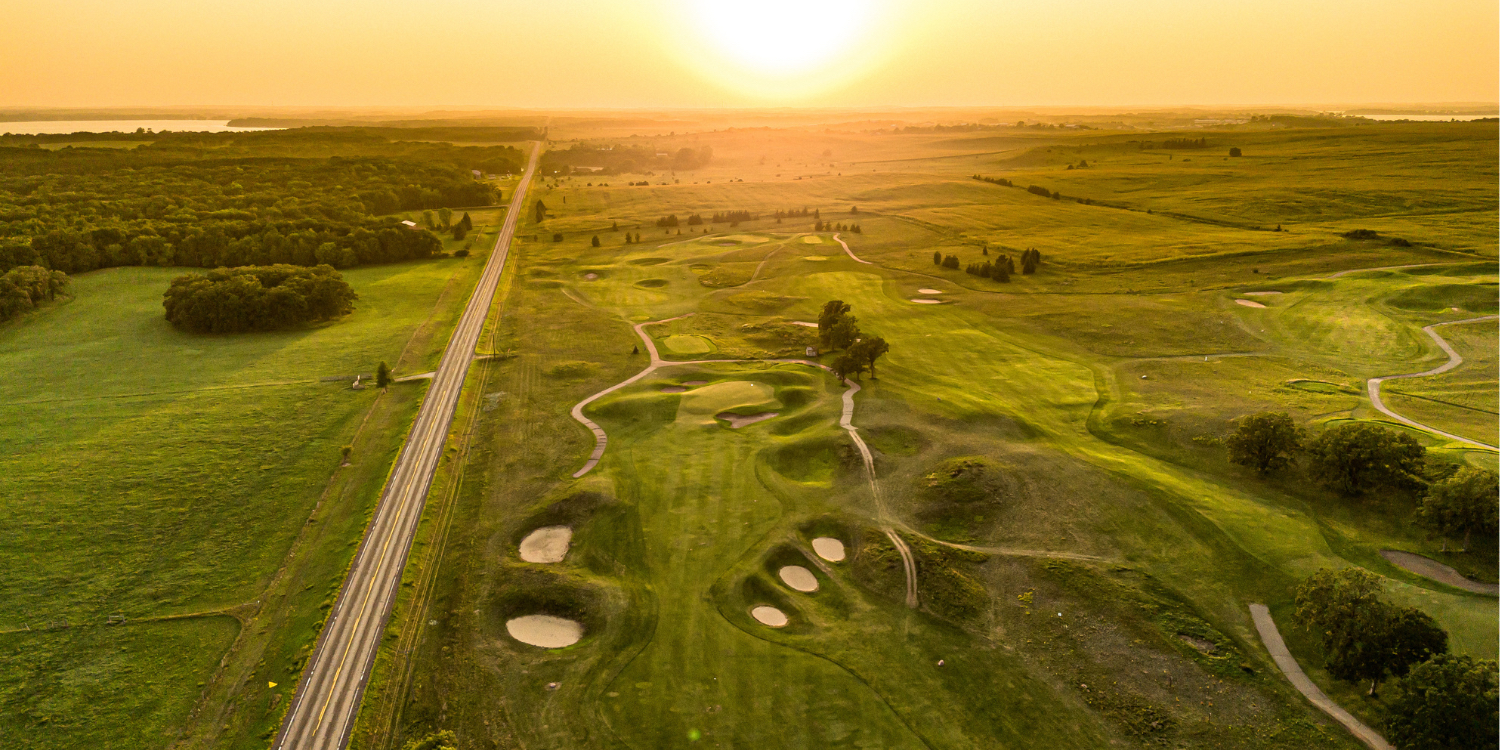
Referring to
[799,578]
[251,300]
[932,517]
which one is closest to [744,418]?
[932,517]

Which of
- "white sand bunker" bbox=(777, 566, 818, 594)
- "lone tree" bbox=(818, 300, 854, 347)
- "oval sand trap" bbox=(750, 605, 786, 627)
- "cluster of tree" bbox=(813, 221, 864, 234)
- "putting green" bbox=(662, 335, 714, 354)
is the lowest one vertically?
"oval sand trap" bbox=(750, 605, 786, 627)

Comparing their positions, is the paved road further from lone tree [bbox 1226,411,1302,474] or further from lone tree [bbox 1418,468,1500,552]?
lone tree [bbox 1418,468,1500,552]

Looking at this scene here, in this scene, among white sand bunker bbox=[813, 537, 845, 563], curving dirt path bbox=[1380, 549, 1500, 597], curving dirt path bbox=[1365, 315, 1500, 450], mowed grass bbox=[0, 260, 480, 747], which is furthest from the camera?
curving dirt path bbox=[1365, 315, 1500, 450]

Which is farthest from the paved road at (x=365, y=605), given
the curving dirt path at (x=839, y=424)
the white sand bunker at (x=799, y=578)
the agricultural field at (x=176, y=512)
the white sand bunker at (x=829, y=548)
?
the white sand bunker at (x=829, y=548)

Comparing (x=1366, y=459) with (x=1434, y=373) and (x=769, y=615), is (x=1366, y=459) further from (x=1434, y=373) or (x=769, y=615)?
(x=769, y=615)

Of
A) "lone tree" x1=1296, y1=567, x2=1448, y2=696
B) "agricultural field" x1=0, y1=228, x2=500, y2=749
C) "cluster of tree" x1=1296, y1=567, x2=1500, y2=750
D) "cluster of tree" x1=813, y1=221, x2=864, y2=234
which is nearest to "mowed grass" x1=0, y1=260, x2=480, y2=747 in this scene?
"agricultural field" x1=0, y1=228, x2=500, y2=749

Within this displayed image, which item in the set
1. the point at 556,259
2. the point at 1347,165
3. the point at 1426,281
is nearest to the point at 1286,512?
the point at 1426,281

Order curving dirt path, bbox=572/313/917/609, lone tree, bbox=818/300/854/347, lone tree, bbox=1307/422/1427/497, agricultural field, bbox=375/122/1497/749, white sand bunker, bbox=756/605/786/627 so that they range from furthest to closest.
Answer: lone tree, bbox=818/300/854/347 → lone tree, bbox=1307/422/1427/497 → curving dirt path, bbox=572/313/917/609 → white sand bunker, bbox=756/605/786/627 → agricultural field, bbox=375/122/1497/749
